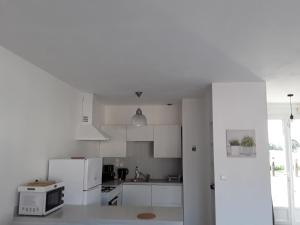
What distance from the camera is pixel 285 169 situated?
5.70 m

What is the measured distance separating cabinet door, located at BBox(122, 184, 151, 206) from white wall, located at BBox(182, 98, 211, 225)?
77 cm

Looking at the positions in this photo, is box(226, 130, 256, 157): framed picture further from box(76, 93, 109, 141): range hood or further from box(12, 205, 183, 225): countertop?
box(76, 93, 109, 141): range hood

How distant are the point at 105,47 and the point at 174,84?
5.54ft

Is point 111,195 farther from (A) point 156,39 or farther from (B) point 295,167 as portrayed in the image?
(B) point 295,167

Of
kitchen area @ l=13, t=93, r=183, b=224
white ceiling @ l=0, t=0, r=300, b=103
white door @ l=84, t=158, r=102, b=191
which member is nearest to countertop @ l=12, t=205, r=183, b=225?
kitchen area @ l=13, t=93, r=183, b=224

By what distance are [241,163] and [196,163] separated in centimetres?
143

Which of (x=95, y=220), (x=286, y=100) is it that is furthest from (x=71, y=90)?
(x=286, y=100)

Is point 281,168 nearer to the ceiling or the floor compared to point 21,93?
nearer to the floor

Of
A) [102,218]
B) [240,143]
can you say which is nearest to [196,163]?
[240,143]

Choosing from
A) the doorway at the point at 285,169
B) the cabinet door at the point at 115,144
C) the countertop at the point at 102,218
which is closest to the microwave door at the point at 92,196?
the countertop at the point at 102,218

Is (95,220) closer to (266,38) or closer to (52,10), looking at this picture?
(52,10)

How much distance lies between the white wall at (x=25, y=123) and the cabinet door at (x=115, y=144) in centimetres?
174

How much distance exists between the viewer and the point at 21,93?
2.84 metres

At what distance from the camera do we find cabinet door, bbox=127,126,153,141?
216 inches
